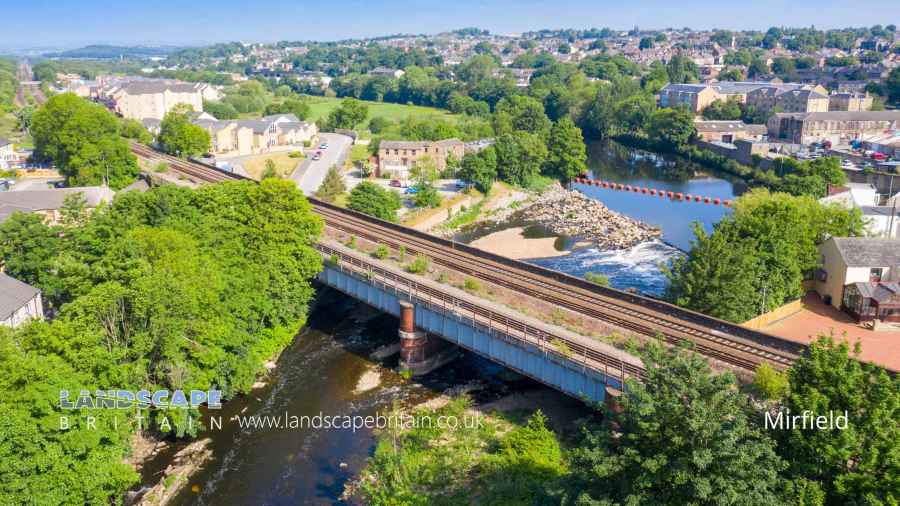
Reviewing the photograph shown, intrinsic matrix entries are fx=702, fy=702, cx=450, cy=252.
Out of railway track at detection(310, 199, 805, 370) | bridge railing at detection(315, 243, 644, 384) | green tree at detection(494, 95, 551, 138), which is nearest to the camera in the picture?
bridge railing at detection(315, 243, 644, 384)

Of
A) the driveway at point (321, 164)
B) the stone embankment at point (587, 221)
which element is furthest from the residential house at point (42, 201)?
the stone embankment at point (587, 221)

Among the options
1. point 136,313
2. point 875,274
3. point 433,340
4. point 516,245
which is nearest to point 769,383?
point 433,340

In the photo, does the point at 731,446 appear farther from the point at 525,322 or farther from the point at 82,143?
the point at 82,143

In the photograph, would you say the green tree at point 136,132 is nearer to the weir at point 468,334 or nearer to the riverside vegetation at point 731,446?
the weir at point 468,334

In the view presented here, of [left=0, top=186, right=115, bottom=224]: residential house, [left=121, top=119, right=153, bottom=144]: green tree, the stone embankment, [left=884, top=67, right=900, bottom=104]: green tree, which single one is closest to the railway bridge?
the stone embankment

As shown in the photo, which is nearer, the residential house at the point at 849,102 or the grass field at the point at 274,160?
the grass field at the point at 274,160

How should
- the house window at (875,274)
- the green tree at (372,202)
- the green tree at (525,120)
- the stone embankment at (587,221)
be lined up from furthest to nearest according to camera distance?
the green tree at (525,120) → the stone embankment at (587,221) → the green tree at (372,202) → the house window at (875,274)

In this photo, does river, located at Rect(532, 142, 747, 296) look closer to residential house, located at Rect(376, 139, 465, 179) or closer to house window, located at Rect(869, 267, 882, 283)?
house window, located at Rect(869, 267, 882, 283)

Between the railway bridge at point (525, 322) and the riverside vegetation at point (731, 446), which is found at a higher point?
the riverside vegetation at point (731, 446)
